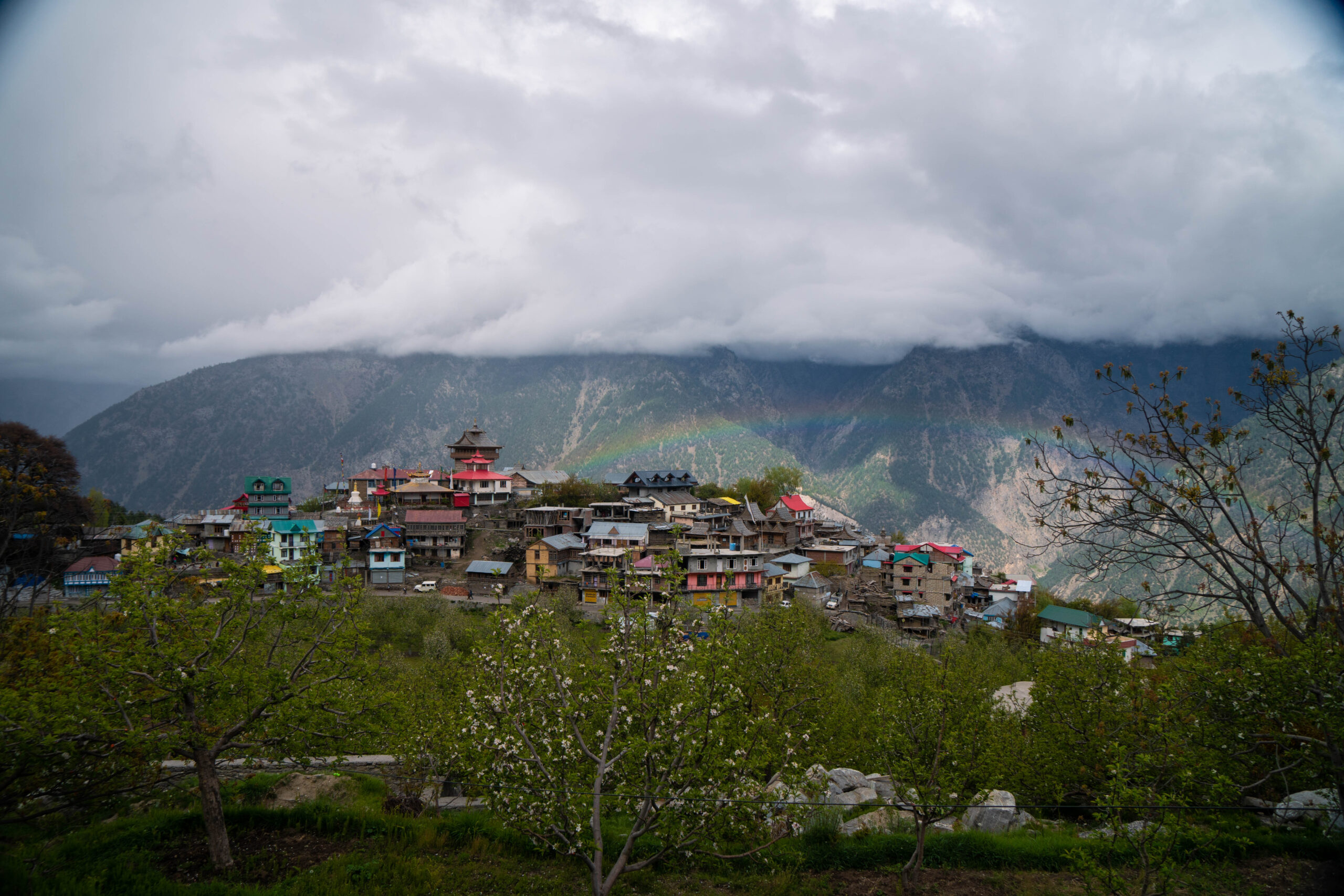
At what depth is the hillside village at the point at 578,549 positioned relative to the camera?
57.8m

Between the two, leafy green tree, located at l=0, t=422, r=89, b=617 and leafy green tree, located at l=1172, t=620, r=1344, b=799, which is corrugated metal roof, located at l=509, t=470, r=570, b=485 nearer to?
leafy green tree, located at l=0, t=422, r=89, b=617

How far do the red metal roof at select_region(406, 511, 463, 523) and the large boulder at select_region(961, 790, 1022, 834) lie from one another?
57.7 meters

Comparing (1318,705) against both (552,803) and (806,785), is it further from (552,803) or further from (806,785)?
(552,803)

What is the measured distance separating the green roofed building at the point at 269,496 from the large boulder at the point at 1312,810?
82676 millimetres

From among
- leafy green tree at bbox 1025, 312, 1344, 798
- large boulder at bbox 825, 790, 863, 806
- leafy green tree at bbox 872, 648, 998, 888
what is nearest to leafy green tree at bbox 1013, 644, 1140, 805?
large boulder at bbox 825, 790, 863, 806

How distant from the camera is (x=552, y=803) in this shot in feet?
31.2

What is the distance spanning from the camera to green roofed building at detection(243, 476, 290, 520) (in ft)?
243

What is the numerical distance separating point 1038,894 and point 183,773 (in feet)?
48.7

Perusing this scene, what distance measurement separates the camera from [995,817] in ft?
51.3

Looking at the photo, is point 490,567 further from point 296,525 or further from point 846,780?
point 846,780

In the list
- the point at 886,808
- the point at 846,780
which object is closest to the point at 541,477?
the point at 846,780

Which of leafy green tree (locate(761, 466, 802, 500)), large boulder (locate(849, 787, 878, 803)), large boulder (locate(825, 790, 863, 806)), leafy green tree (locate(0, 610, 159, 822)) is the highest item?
leafy green tree (locate(761, 466, 802, 500))

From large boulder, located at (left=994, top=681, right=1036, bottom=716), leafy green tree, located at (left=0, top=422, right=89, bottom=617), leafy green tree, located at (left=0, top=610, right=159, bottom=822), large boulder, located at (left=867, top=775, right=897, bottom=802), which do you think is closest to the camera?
leafy green tree, located at (left=0, top=610, right=159, bottom=822)

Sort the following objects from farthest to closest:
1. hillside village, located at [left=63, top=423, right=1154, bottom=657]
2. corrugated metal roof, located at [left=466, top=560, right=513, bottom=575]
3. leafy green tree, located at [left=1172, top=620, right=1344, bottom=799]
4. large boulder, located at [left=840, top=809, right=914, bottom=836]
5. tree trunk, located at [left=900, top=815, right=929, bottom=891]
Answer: corrugated metal roof, located at [left=466, top=560, right=513, bottom=575] < hillside village, located at [left=63, top=423, right=1154, bottom=657] < large boulder, located at [left=840, top=809, right=914, bottom=836] < tree trunk, located at [left=900, top=815, right=929, bottom=891] < leafy green tree, located at [left=1172, top=620, right=1344, bottom=799]
